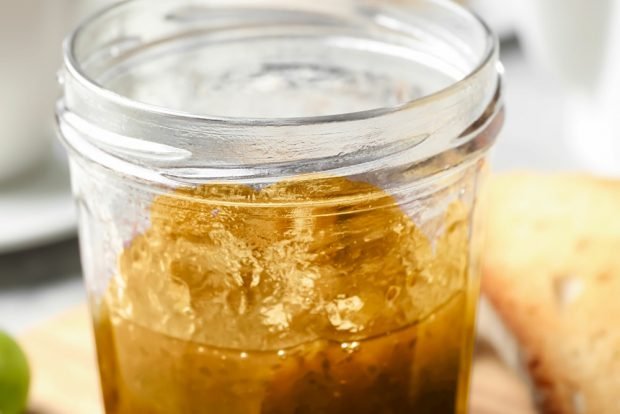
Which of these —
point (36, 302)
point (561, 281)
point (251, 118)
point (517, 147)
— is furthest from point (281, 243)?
point (517, 147)

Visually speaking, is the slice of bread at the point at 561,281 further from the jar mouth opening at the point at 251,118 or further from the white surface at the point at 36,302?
the white surface at the point at 36,302

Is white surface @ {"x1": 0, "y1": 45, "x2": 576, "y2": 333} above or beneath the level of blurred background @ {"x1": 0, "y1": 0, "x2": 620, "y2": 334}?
beneath

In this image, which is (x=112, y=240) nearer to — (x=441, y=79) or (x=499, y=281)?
(x=441, y=79)

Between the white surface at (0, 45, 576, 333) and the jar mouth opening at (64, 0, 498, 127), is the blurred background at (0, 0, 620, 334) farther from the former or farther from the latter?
the jar mouth opening at (64, 0, 498, 127)

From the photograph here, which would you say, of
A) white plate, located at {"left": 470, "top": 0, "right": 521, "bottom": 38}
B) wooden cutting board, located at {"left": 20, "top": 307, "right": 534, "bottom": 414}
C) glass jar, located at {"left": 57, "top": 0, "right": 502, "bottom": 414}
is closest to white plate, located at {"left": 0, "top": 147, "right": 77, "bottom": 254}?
wooden cutting board, located at {"left": 20, "top": 307, "right": 534, "bottom": 414}

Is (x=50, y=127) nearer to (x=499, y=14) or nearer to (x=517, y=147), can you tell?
(x=517, y=147)

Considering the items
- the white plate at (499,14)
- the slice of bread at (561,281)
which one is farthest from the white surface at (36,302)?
the white plate at (499,14)

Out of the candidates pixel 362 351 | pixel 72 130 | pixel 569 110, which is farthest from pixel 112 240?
pixel 569 110
